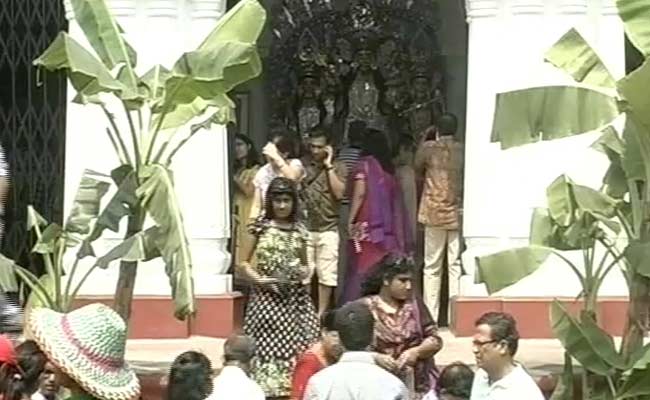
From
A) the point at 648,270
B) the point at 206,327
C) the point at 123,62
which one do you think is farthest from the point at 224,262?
the point at 648,270

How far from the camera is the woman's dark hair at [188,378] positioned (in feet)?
22.0

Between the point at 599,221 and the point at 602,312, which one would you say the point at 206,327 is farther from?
the point at 599,221

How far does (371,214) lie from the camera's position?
37.9ft

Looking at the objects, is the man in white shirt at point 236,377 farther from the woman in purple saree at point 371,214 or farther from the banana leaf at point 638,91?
the woman in purple saree at point 371,214

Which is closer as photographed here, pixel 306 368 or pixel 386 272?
pixel 306 368

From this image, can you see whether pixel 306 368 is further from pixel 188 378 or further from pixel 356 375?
pixel 356 375

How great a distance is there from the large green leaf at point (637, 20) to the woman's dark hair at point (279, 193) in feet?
8.73

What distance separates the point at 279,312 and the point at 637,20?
313 cm

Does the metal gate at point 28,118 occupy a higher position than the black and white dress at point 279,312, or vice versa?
the metal gate at point 28,118

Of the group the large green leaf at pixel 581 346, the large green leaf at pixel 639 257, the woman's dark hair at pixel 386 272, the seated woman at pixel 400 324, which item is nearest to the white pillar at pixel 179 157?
the woman's dark hair at pixel 386 272

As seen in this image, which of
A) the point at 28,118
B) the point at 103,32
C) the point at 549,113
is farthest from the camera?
the point at 28,118

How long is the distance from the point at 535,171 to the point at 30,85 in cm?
434

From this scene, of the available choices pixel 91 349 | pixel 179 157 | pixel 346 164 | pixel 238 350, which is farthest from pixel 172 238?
pixel 91 349

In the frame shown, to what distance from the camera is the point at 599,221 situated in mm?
7934
